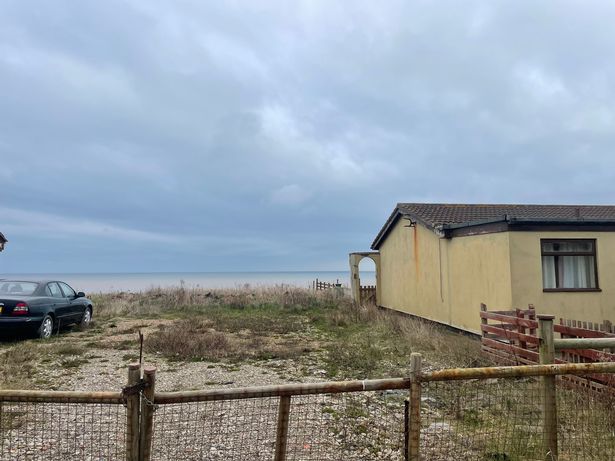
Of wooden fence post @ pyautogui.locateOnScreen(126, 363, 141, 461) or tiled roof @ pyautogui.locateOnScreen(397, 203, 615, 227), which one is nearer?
wooden fence post @ pyautogui.locateOnScreen(126, 363, 141, 461)

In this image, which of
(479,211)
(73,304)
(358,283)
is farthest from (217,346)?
(358,283)

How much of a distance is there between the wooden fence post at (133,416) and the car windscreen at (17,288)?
10372 mm

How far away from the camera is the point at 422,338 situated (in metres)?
11.5

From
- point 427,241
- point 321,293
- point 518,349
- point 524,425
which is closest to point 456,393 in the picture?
point 524,425

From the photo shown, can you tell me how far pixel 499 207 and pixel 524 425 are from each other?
46.5ft

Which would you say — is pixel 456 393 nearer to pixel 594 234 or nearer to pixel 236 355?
pixel 236 355

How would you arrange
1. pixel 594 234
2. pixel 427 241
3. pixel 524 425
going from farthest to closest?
pixel 427 241 < pixel 594 234 < pixel 524 425

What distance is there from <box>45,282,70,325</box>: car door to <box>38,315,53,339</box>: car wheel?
310 mm

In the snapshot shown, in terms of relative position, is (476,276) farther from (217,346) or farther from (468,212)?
(217,346)

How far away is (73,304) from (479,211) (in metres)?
13.9

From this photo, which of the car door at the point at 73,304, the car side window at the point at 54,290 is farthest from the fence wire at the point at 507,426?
the car door at the point at 73,304

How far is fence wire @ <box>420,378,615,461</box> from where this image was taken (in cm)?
446

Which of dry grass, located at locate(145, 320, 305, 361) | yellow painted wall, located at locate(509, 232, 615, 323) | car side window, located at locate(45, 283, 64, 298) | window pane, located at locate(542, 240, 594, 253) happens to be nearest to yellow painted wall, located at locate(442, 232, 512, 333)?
yellow painted wall, located at locate(509, 232, 615, 323)

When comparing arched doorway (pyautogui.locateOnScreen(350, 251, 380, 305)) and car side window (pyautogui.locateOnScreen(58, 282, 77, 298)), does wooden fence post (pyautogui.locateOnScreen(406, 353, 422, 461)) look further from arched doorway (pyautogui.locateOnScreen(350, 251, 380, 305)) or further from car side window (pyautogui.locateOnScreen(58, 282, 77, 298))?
arched doorway (pyautogui.locateOnScreen(350, 251, 380, 305))
